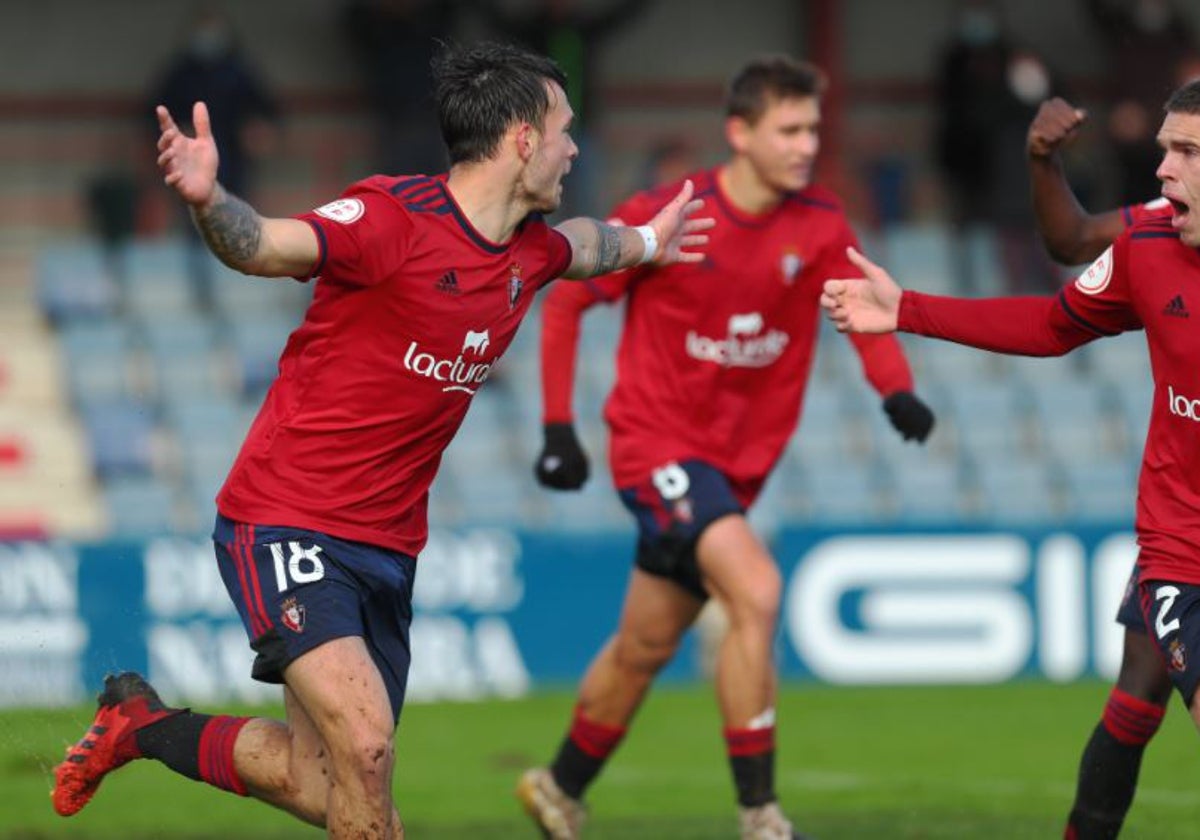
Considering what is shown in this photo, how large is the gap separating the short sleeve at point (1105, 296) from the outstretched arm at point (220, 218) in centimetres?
221

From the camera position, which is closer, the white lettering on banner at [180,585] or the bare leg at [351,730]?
the bare leg at [351,730]

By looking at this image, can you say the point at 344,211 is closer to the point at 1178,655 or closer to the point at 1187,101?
the point at 1187,101

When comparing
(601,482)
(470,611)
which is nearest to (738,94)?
(470,611)

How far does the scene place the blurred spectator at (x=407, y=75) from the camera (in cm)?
1714

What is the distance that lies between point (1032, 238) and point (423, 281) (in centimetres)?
1181

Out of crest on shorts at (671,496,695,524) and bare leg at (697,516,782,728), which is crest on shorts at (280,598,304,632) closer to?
bare leg at (697,516,782,728)

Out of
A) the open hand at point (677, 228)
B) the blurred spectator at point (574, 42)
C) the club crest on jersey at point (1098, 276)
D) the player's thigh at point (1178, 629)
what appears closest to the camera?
the player's thigh at point (1178, 629)

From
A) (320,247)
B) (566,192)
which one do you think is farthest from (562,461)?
(566,192)

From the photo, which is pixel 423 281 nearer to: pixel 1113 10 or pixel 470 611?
pixel 470 611

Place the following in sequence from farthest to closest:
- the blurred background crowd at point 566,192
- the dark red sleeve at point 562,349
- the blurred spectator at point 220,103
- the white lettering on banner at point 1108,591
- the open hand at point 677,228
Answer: the blurred spectator at point 220,103
the blurred background crowd at point 566,192
the white lettering on banner at point 1108,591
the dark red sleeve at point 562,349
the open hand at point 677,228

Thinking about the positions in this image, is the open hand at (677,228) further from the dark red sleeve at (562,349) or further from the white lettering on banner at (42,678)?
the white lettering on banner at (42,678)

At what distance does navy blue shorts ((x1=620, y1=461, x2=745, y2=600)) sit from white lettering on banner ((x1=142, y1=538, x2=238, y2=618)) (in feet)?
18.2

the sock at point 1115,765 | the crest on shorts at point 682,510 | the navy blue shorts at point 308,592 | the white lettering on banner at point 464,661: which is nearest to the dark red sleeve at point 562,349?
the crest on shorts at point 682,510

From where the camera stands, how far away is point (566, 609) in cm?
1432
